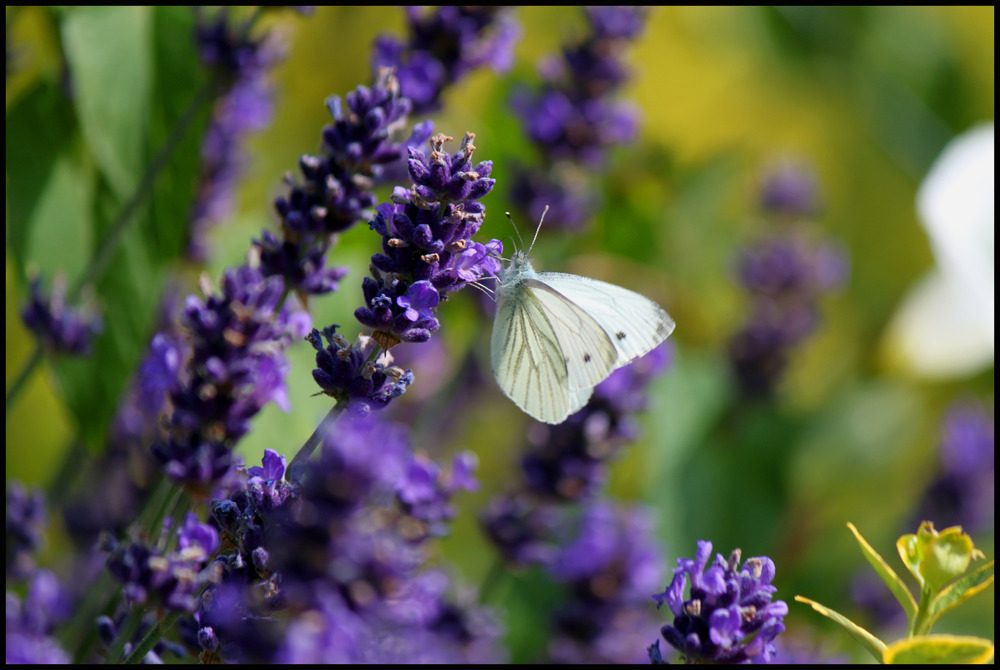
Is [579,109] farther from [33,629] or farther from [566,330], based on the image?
[33,629]

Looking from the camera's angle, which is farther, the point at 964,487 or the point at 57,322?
the point at 964,487

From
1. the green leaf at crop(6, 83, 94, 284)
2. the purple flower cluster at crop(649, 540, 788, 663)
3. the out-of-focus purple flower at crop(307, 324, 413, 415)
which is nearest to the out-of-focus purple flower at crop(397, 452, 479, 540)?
the out-of-focus purple flower at crop(307, 324, 413, 415)

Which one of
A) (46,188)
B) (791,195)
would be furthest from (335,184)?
(791,195)

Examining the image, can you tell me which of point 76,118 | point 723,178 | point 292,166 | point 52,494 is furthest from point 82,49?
point 723,178

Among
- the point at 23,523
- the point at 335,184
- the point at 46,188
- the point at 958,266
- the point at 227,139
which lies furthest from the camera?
the point at 958,266

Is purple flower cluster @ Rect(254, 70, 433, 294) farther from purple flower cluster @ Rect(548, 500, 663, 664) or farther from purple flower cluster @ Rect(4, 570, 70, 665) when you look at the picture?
purple flower cluster @ Rect(548, 500, 663, 664)
